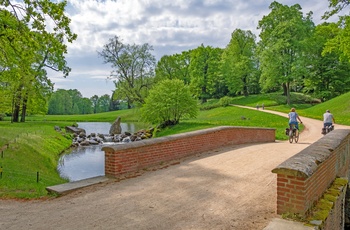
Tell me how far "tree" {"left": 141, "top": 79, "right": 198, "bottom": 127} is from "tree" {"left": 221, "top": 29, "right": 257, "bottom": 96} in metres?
24.8

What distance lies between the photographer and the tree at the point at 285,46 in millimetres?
35438

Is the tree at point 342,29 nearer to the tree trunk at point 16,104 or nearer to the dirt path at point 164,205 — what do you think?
the dirt path at point 164,205

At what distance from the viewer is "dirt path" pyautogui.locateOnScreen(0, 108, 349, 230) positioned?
395 cm

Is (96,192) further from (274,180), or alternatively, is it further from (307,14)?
(307,14)

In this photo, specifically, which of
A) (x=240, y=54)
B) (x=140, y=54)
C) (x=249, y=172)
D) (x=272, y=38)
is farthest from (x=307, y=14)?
(x=249, y=172)

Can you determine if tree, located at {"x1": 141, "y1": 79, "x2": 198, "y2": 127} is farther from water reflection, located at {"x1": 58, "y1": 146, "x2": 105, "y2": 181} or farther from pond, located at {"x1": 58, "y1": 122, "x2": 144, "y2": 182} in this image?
water reflection, located at {"x1": 58, "y1": 146, "x2": 105, "y2": 181}

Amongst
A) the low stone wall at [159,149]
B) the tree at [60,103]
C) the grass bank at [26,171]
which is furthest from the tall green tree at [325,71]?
the tree at [60,103]

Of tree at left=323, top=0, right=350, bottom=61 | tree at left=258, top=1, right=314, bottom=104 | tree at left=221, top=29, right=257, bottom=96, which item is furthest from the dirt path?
tree at left=221, top=29, right=257, bottom=96

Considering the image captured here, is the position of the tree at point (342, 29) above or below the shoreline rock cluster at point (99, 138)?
above

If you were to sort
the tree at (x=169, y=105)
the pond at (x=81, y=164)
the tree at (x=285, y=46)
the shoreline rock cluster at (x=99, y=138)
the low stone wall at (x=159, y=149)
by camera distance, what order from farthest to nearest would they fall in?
the tree at (x=285, y=46) → the tree at (x=169, y=105) → the shoreline rock cluster at (x=99, y=138) → the pond at (x=81, y=164) → the low stone wall at (x=159, y=149)

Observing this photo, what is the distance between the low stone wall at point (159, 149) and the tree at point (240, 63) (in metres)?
36.8

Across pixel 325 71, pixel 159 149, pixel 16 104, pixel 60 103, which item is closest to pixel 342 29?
pixel 159 149

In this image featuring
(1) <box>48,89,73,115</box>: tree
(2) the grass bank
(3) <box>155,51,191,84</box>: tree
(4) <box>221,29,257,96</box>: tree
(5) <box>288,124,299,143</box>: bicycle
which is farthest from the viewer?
(1) <box>48,89,73,115</box>: tree

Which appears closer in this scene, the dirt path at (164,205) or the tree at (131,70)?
the dirt path at (164,205)
